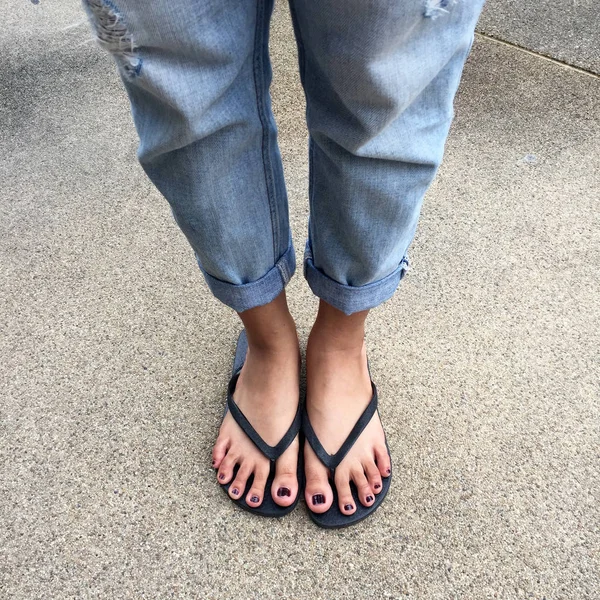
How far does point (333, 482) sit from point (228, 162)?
0.48 m

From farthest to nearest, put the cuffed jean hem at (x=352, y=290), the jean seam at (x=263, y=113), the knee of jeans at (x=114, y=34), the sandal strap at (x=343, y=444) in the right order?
the sandal strap at (x=343, y=444), the cuffed jean hem at (x=352, y=290), the jean seam at (x=263, y=113), the knee of jeans at (x=114, y=34)

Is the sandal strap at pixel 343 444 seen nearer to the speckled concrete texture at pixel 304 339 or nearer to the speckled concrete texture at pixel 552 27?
the speckled concrete texture at pixel 304 339

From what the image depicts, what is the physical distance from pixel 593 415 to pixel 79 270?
966 millimetres

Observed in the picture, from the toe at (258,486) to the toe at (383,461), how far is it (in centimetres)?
17

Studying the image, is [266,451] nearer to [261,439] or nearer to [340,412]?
[261,439]

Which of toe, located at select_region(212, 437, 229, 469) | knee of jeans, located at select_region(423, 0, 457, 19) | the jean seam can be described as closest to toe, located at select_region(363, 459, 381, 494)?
Result: toe, located at select_region(212, 437, 229, 469)

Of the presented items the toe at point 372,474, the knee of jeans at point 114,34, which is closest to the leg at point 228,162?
the knee of jeans at point 114,34

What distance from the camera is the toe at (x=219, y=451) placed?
80cm

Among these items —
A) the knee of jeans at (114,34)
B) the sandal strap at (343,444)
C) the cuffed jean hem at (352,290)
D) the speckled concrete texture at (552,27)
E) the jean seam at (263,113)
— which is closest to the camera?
the knee of jeans at (114,34)

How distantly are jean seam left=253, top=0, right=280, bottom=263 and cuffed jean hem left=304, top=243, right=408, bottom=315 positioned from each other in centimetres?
7

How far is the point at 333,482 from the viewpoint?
78 centimetres

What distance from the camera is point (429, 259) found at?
1.08 meters

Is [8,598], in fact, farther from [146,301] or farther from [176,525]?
[146,301]

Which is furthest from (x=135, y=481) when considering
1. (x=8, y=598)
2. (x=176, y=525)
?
(x=8, y=598)
